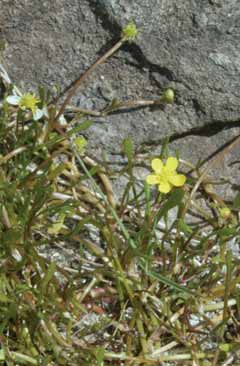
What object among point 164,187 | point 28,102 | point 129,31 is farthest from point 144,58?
point 164,187

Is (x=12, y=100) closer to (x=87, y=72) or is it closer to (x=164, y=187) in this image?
(x=87, y=72)

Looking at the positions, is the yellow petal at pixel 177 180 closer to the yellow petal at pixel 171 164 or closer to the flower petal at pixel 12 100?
the yellow petal at pixel 171 164

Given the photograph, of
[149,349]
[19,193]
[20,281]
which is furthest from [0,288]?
[149,349]

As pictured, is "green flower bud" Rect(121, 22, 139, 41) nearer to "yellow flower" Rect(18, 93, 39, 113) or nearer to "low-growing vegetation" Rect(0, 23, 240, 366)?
"low-growing vegetation" Rect(0, 23, 240, 366)

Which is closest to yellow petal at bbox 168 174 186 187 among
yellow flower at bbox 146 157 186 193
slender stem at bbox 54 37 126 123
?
yellow flower at bbox 146 157 186 193

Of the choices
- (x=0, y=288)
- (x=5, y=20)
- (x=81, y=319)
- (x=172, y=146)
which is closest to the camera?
(x=0, y=288)

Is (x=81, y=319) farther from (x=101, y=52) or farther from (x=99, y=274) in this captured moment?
(x=101, y=52)

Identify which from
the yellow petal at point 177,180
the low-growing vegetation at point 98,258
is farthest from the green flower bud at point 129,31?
the yellow petal at point 177,180
